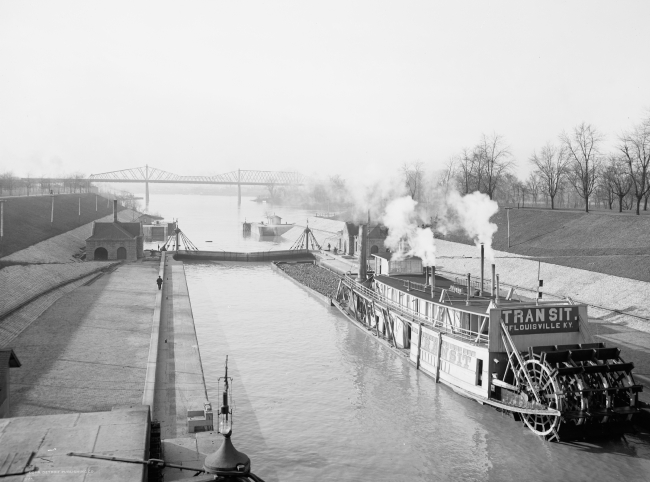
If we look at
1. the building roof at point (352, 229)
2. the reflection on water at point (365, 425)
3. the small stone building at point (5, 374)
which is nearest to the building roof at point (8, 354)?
the small stone building at point (5, 374)

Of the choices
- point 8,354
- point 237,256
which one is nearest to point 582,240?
point 237,256

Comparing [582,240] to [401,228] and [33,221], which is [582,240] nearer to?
[401,228]

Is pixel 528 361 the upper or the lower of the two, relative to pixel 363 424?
upper

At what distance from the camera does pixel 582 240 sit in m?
67.6

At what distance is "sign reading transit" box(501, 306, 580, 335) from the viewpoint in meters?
27.7

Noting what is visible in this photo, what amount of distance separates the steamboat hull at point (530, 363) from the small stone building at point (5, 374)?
20400 mm

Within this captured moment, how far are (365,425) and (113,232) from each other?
189 ft

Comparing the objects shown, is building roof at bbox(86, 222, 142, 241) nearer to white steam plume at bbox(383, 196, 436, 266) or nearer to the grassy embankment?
white steam plume at bbox(383, 196, 436, 266)

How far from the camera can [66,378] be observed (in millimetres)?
28141

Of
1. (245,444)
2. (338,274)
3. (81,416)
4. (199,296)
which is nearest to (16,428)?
(81,416)

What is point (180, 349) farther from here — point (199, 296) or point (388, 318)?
point (199, 296)

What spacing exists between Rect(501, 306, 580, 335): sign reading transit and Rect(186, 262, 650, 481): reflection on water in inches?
171

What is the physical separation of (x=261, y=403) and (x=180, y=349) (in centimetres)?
802

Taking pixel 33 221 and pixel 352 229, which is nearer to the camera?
pixel 33 221
